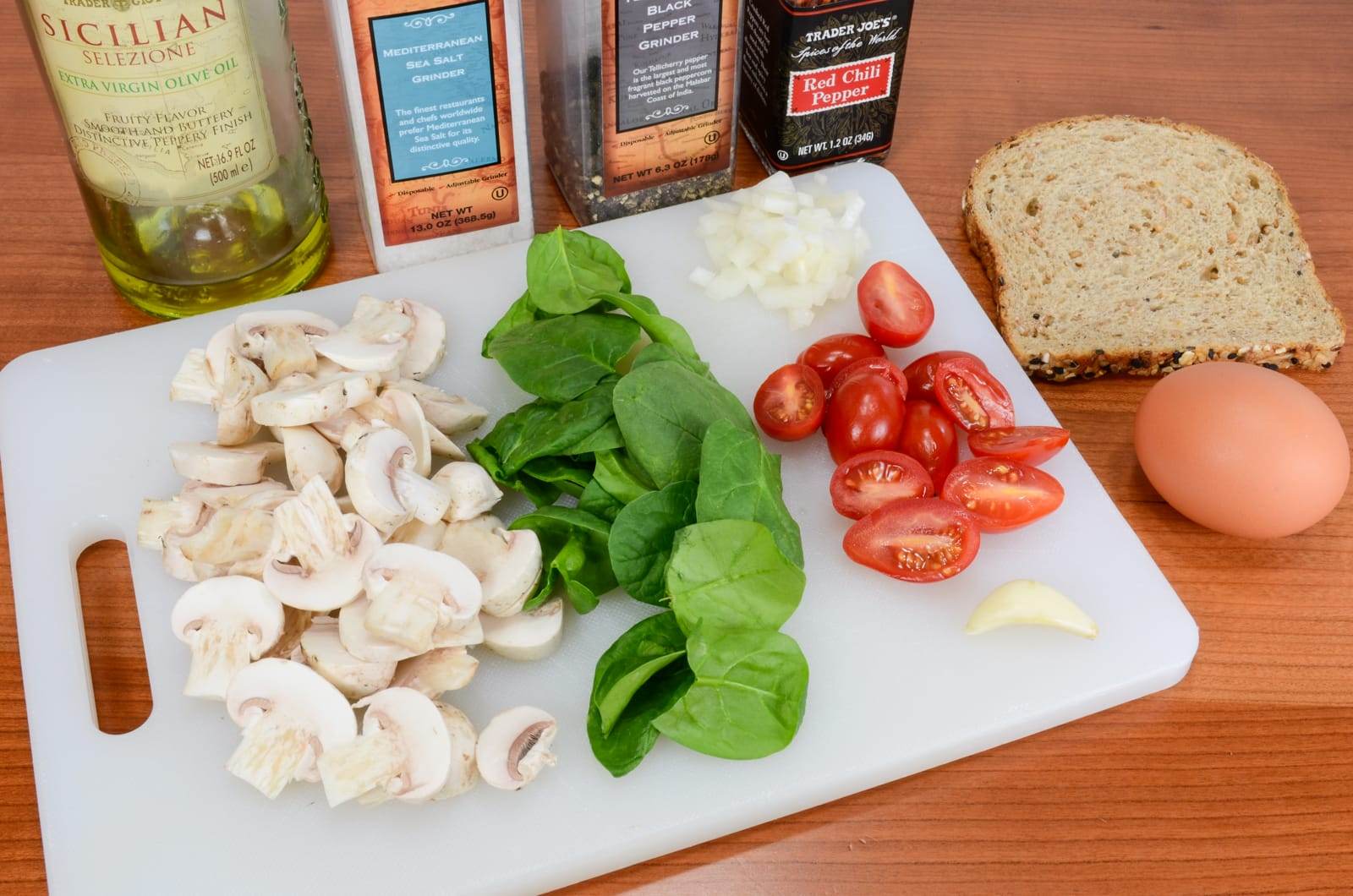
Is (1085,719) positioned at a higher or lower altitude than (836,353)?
lower

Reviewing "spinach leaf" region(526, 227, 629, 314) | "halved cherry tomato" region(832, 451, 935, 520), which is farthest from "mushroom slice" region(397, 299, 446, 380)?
"halved cherry tomato" region(832, 451, 935, 520)

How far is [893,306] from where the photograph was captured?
1393 millimetres

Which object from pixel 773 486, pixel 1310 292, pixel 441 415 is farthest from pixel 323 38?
pixel 1310 292

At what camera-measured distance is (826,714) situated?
116 centimetres

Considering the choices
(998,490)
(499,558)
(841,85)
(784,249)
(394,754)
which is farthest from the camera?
(841,85)

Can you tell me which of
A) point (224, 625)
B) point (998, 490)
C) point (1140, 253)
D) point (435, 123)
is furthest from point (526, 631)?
point (1140, 253)

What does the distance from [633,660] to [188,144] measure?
2.29ft

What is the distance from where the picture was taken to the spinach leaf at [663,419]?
115cm

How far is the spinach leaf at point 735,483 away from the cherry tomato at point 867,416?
6.7 inches

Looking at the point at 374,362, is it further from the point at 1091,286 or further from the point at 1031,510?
the point at 1091,286

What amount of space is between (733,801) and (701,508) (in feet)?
0.84

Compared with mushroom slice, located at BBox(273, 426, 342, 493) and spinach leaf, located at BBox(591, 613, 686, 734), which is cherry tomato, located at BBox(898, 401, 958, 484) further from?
mushroom slice, located at BBox(273, 426, 342, 493)

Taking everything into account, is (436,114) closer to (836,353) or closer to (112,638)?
(836,353)

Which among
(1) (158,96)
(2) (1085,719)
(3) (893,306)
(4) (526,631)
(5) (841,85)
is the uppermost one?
(1) (158,96)
